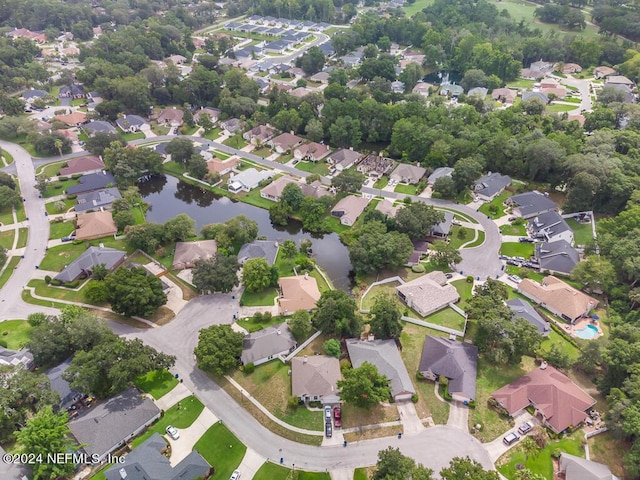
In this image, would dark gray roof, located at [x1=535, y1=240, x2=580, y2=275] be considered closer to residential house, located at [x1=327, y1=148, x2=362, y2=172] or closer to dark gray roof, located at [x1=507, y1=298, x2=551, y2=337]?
dark gray roof, located at [x1=507, y1=298, x2=551, y2=337]

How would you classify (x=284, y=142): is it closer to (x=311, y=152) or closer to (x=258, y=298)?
(x=311, y=152)

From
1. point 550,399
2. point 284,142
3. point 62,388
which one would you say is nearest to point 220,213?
point 284,142

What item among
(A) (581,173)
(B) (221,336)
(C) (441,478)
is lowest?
(C) (441,478)

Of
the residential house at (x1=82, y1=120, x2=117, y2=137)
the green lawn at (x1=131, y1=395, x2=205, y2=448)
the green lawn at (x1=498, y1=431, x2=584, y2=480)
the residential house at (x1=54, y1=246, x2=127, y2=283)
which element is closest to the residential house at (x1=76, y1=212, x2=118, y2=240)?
the residential house at (x1=54, y1=246, x2=127, y2=283)

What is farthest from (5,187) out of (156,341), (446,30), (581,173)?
(446,30)

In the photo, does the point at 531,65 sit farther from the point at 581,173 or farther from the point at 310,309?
the point at 310,309

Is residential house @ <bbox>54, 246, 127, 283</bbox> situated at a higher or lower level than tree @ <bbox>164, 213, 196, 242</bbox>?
lower
